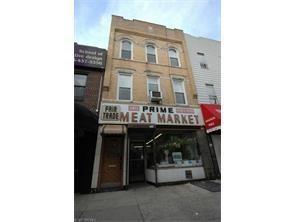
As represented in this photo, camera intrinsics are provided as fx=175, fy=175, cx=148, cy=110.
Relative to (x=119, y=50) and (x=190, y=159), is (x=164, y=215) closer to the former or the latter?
(x=190, y=159)

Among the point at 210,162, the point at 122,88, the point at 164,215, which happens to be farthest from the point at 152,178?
the point at 122,88

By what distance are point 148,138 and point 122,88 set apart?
2687mm

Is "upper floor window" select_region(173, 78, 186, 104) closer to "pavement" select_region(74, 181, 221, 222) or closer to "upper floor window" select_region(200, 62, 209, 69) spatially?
"upper floor window" select_region(200, 62, 209, 69)

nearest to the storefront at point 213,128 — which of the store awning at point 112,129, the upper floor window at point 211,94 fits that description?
the upper floor window at point 211,94

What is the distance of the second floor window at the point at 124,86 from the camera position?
8270 mm

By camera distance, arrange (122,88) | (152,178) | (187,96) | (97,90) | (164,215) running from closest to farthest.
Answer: (164,215) < (152,178) < (97,90) < (122,88) < (187,96)

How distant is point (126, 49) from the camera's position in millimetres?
9500

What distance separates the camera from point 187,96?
30.0ft

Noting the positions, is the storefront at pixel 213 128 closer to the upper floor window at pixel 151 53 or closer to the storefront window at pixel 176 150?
the storefront window at pixel 176 150

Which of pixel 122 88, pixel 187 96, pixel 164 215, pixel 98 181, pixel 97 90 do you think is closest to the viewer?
pixel 164 215

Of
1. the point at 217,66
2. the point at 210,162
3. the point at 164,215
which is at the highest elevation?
the point at 217,66
